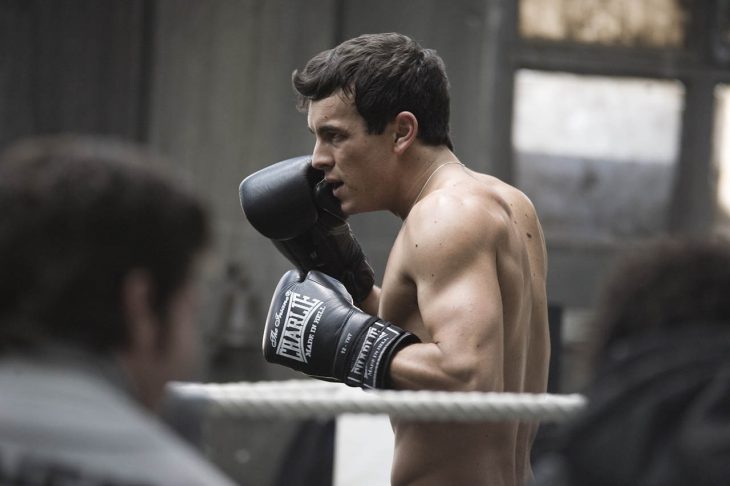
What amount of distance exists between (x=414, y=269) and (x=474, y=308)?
0.17 meters

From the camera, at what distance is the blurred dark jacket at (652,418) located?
1.19 m

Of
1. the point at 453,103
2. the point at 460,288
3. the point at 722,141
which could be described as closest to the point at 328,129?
the point at 460,288

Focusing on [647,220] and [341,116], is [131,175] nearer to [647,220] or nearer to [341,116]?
[341,116]

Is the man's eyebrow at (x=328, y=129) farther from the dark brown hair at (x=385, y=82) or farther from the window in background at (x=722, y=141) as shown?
the window in background at (x=722, y=141)

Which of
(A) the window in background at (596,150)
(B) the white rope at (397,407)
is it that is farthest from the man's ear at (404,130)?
(A) the window in background at (596,150)

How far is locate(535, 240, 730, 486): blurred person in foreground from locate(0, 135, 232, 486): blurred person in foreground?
14.8 inches

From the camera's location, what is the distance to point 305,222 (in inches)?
119

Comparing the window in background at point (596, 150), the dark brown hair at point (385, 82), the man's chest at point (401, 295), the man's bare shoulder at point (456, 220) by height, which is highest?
the dark brown hair at point (385, 82)

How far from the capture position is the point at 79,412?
3.64ft

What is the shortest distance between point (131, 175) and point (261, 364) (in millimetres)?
4762

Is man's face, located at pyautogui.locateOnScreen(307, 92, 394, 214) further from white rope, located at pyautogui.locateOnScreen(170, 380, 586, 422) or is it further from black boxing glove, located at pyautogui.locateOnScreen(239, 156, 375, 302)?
white rope, located at pyautogui.locateOnScreen(170, 380, 586, 422)

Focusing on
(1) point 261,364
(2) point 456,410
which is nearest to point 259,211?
(2) point 456,410

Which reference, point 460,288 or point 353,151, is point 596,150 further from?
point 460,288

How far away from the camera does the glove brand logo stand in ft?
8.72
